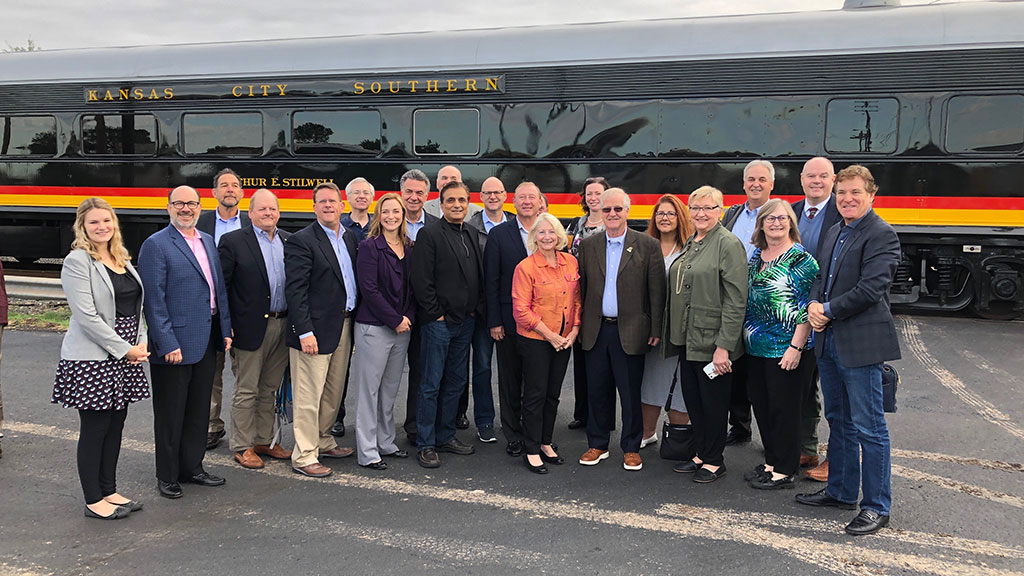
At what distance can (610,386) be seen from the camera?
4.84m

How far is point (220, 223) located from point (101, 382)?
5.94ft

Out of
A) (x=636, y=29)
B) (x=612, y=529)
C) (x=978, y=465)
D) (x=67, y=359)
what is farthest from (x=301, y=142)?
(x=978, y=465)

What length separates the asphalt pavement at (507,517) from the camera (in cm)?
335

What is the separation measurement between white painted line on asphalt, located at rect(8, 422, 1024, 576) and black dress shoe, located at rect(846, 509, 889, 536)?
60 millimetres

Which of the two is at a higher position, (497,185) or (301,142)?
(301,142)

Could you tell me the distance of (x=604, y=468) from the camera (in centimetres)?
466

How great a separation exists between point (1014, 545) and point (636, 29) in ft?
23.4

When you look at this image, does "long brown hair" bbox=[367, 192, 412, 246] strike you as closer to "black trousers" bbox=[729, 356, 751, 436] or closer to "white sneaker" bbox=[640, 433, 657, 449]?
"white sneaker" bbox=[640, 433, 657, 449]

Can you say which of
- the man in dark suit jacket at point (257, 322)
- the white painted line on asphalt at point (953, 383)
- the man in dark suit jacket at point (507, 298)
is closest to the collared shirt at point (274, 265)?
the man in dark suit jacket at point (257, 322)

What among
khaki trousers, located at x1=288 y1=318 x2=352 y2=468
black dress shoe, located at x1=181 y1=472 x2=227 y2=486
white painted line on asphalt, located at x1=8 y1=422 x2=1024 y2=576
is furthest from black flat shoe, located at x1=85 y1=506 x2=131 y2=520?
khaki trousers, located at x1=288 y1=318 x2=352 y2=468

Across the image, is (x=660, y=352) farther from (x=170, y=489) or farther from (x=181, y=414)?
(x=170, y=489)

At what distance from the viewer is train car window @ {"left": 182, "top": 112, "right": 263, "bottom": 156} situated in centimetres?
1011

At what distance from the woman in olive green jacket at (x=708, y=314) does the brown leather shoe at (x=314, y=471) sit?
2.20 meters

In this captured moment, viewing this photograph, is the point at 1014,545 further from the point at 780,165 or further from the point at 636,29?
the point at 636,29
